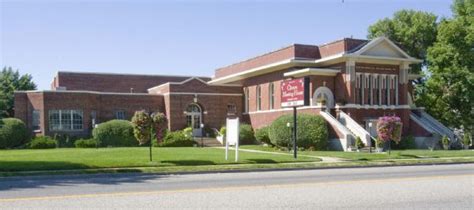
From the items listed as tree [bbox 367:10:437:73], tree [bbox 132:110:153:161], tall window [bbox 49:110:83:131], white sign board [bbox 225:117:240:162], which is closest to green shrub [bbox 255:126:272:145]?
tall window [bbox 49:110:83:131]

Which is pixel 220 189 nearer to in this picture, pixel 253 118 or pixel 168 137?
pixel 168 137

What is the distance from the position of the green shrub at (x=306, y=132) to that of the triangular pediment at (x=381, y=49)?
19.0 ft

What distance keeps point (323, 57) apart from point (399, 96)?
615cm

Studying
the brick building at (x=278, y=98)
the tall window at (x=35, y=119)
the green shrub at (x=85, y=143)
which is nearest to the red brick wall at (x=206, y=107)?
the brick building at (x=278, y=98)

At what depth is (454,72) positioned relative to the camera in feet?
139

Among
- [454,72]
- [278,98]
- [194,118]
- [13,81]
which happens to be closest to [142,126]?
[278,98]

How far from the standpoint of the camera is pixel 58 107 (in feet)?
135

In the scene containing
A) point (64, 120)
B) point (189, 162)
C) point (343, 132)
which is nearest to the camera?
point (189, 162)

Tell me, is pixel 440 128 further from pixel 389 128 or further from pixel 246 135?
pixel 246 135

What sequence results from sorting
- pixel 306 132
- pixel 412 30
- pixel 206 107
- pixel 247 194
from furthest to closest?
pixel 412 30 < pixel 206 107 < pixel 306 132 < pixel 247 194

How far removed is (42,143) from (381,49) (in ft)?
79.6

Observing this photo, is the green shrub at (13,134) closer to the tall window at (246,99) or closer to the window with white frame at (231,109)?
the window with white frame at (231,109)

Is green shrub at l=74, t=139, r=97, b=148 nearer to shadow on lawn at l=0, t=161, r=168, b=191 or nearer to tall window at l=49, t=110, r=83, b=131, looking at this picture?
tall window at l=49, t=110, r=83, b=131

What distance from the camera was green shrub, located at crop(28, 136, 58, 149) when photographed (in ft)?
120
